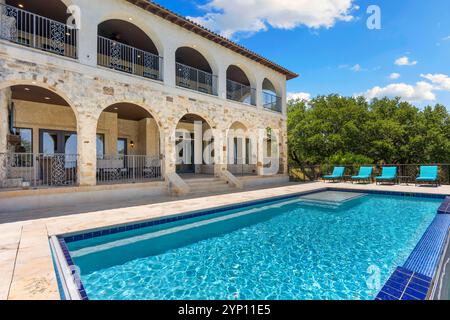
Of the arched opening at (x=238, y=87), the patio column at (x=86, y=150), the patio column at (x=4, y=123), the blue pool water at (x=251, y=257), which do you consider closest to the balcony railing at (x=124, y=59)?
the patio column at (x=86, y=150)

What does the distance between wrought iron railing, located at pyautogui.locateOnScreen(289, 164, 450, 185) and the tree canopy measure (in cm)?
162

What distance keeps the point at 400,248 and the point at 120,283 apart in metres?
5.12

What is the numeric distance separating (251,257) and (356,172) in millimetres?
14082

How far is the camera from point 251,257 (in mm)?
4309

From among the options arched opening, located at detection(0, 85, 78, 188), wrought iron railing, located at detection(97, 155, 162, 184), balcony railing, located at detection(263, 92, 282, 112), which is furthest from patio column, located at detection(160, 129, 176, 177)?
balcony railing, located at detection(263, 92, 282, 112)

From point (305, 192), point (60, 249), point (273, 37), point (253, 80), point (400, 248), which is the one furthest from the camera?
point (273, 37)

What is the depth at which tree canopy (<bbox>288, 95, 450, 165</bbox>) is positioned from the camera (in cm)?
1845

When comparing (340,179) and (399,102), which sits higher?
(399,102)

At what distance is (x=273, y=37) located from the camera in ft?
55.4

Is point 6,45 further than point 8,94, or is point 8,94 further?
point 8,94

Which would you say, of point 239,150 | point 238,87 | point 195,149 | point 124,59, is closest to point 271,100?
point 238,87

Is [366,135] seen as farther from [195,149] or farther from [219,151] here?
[195,149]
